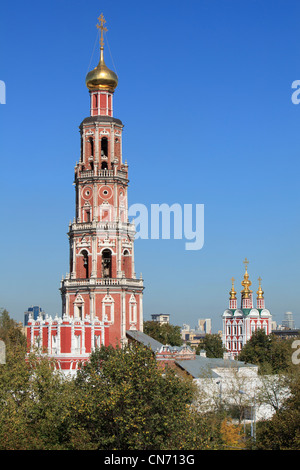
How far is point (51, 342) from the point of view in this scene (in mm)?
59688

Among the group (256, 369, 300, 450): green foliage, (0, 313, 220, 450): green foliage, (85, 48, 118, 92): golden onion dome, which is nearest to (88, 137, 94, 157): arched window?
(85, 48, 118, 92): golden onion dome

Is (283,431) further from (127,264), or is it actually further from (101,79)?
(101,79)

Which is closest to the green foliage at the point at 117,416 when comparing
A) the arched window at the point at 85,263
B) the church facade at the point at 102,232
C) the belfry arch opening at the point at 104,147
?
the church facade at the point at 102,232

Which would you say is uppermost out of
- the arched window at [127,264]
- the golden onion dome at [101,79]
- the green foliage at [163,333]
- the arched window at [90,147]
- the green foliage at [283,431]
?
the golden onion dome at [101,79]

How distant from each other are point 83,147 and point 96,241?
26.4 feet

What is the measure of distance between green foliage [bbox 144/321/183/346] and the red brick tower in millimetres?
26385

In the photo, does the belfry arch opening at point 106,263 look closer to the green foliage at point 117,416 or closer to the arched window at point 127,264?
the arched window at point 127,264

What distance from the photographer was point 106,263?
67.1 meters

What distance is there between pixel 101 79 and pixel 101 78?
0.30 feet

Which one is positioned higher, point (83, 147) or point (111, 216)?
point (83, 147)

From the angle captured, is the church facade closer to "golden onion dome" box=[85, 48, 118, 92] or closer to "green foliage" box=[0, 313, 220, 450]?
"golden onion dome" box=[85, 48, 118, 92]

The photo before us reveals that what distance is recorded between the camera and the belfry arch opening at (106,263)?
66.6 metres
